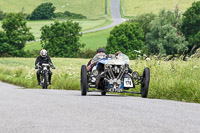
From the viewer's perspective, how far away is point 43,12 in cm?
14900

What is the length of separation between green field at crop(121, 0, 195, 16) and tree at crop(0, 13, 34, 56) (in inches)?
1661

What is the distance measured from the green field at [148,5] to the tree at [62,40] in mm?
32737

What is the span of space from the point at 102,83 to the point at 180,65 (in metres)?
3.66

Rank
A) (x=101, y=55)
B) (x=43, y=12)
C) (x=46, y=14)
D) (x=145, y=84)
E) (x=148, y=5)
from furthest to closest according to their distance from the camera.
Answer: (x=46, y=14) → (x=43, y=12) → (x=148, y=5) → (x=101, y=55) → (x=145, y=84)

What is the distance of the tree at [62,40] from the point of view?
4092 inches

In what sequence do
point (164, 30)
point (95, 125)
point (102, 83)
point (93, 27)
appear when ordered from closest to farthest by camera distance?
point (95, 125)
point (102, 83)
point (164, 30)
point (93, 27)

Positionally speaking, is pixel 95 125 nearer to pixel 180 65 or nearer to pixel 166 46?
pixel 180 65

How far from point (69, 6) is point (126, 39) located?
6538 cm

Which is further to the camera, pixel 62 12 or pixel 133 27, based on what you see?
pixel 62 12

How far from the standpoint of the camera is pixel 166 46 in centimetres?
8619

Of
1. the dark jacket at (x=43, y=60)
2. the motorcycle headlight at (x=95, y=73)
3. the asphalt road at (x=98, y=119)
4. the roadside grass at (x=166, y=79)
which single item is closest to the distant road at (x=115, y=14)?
the roadside grass at (x=166, y=79)

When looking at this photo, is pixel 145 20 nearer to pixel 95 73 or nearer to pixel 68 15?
pixel 68 15

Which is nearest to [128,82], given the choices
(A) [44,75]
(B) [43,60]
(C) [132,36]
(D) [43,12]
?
(A) [44,75]

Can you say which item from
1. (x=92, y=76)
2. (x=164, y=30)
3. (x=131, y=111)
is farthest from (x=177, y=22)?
(x=131, y=111)
